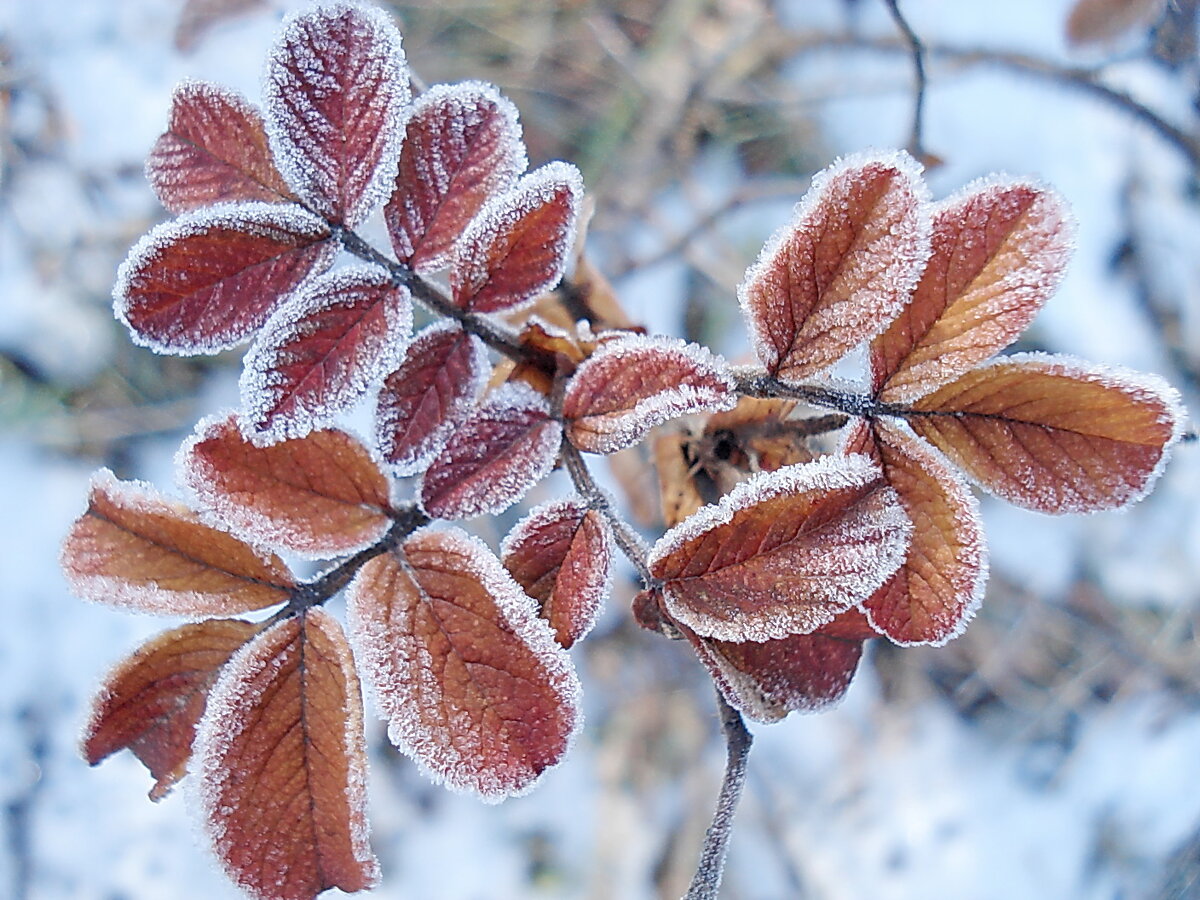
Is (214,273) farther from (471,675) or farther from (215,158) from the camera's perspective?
(471,675)

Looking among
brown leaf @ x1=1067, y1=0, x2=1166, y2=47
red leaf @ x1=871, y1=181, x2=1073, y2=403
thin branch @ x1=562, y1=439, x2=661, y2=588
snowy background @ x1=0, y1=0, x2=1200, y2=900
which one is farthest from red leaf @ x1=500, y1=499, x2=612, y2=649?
brown leaf @ x1=1067, y1=0, x2=1166, y2=47

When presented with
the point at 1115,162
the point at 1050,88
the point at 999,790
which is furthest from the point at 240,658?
the point at 1115,162

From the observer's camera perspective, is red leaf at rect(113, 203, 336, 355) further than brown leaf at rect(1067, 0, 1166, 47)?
No

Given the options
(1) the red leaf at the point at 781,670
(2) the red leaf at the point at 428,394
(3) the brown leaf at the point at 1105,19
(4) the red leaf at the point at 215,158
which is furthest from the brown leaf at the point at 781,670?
(3) the brown leaf at the point at 1105,19

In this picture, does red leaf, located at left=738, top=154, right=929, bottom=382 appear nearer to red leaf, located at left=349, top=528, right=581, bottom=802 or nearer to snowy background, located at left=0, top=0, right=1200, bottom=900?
red leaf, located at left=349, top=528, right=581, bottom=802

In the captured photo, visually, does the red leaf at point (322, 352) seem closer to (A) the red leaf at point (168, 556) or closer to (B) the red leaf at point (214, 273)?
(B) the red leaf at point (214, 273)

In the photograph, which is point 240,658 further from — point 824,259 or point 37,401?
point 37,401
